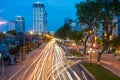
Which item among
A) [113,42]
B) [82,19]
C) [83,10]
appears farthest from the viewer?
[113,42]

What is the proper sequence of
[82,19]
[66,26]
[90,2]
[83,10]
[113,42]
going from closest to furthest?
1. [90,2]
2. [83,10]
3. [82,19]
4. [113,42]
5. [66,26]

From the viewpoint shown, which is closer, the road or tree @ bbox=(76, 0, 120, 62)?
the road

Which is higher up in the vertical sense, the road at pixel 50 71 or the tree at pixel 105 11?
the tree at pixel 105 11

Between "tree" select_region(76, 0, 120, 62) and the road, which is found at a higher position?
"tree" select_region(76, 0, 120, 62)

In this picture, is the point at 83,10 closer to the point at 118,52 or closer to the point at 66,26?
the point at 118,52

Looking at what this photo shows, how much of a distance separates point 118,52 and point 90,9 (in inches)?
915

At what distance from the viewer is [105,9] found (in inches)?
2243

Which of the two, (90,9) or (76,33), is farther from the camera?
(76,33)

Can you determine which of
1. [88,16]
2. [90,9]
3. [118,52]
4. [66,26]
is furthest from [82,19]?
[66,26]

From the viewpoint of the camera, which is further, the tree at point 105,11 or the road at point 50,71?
the tree at point 105,11

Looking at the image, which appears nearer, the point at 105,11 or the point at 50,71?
the point at 50,71

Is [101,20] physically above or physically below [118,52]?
above

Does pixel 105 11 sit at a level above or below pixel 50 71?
above

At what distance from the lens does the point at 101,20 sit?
197ft
